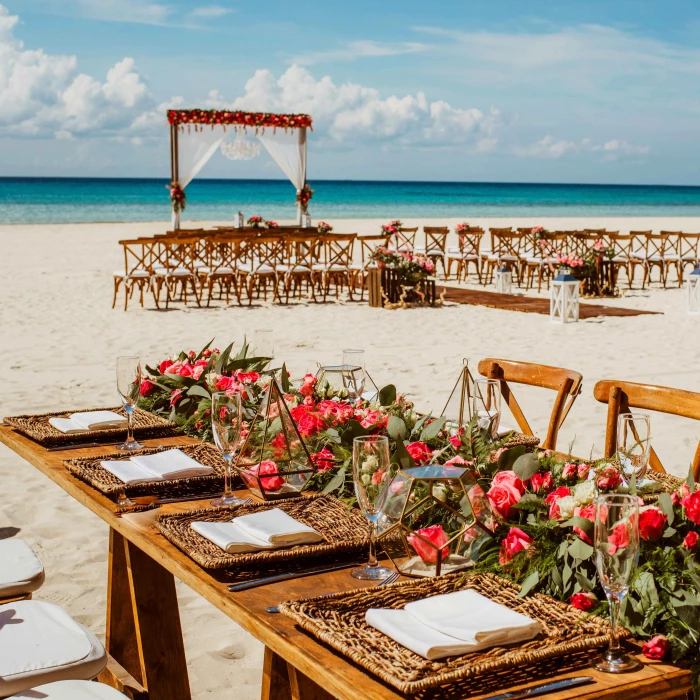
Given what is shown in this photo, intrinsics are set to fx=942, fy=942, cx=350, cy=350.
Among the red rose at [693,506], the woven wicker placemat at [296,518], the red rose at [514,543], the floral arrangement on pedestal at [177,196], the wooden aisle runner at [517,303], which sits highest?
the floral arrangement on pedestal at [177,196]

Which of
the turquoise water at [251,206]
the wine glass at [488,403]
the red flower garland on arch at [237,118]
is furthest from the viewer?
the turquoise water at [251,206]

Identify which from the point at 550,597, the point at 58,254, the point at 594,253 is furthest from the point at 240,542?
the point at 58,254

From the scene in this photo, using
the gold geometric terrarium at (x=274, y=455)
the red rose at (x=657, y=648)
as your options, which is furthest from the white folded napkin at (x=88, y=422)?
the red rose at (x=657, y=648)

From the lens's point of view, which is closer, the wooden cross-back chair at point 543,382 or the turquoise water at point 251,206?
the wooden cross-back chair at point 543,382

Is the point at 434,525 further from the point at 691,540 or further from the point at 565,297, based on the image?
the point at 565,297

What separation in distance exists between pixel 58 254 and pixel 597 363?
13.9m

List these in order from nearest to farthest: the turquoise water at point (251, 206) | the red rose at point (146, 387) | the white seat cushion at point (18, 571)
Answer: the white seat cushion at point (18, 571) → the red rose at point (146, 387) → the turquoise water at point (251, 206)

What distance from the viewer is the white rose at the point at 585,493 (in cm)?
155

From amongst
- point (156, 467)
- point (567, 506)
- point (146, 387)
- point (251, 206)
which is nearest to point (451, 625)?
point (567, 506)

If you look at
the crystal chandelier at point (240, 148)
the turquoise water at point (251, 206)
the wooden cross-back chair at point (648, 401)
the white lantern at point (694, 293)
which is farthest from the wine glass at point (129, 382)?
the turquoise water at point (251, 206)

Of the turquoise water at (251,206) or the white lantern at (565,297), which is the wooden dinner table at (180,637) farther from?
the turquoise water at (251,206)

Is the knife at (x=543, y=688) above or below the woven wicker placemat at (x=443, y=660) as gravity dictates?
below

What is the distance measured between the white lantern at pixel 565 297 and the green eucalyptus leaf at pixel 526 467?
Answer: 890 centimetres

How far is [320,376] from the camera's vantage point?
276 cm
